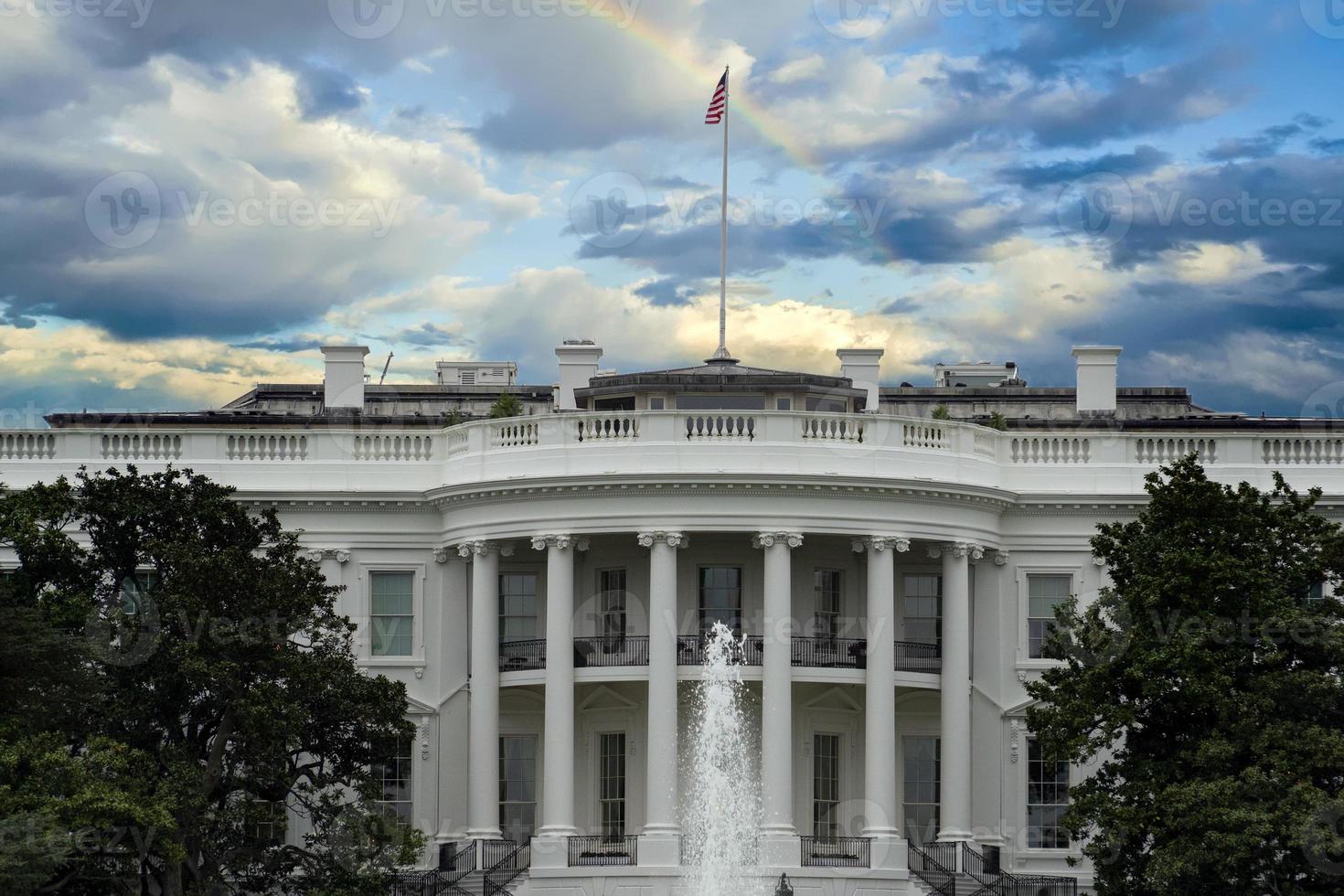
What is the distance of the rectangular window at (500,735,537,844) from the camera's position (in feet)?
199

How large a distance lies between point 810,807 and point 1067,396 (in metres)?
20.8

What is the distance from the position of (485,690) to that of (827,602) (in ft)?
26.4

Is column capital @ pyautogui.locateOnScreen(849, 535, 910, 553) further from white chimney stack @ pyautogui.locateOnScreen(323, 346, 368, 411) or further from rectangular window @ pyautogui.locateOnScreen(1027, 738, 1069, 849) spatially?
white chimney stack @ pyautogui.locateOnScreen(323, 346, 368, 411)

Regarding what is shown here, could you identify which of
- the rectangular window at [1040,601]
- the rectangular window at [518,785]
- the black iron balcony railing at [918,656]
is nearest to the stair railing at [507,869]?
the rectangular window at [518,785]

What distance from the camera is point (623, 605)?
61.1 meters

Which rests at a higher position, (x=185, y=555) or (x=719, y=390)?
(x=719, y=390)

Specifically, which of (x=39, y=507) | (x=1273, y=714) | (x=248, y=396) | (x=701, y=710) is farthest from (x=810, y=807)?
(x=248, y=396)

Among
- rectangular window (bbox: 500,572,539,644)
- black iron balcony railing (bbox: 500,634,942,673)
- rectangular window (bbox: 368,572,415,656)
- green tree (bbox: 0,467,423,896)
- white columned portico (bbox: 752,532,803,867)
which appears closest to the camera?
green tree (bbox: 0,467,423,896)

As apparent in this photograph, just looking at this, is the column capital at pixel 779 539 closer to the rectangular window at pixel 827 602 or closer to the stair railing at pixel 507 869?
the rectangular window at pixel 827 602

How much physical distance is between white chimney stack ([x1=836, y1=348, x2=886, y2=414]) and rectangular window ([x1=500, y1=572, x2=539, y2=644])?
13.2 m

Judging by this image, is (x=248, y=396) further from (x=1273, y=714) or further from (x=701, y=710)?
(x=1273, y=714)

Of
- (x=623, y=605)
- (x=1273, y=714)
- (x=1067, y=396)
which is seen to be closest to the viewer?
(x=1273, y=714)

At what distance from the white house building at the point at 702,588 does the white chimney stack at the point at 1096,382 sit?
8.06 meters

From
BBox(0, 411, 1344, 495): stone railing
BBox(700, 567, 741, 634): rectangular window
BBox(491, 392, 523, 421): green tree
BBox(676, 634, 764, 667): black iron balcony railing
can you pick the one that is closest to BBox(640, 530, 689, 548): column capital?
BBox(0, 411, 1344, 495): stone railing
